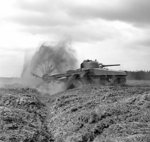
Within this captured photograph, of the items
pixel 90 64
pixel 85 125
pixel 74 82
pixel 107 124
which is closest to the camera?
pixel 107 124

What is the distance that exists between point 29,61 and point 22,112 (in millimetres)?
29800

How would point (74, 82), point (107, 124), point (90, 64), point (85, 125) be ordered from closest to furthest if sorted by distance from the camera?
1. point (107, 124)
2. point (85, 125)
3. point (74, 82)
4. point (90, 64)

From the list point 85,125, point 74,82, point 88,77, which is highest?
point 88,77

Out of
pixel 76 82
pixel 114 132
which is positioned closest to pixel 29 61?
pixel 76 82

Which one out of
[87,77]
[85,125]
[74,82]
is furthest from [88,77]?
[85,125]

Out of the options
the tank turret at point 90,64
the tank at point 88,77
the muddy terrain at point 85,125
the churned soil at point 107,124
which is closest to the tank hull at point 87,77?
the tank at point 88,77

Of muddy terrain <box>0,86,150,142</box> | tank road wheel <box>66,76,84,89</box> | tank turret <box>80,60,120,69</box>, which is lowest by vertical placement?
muddy terrain <box>0,86,150,142</box>

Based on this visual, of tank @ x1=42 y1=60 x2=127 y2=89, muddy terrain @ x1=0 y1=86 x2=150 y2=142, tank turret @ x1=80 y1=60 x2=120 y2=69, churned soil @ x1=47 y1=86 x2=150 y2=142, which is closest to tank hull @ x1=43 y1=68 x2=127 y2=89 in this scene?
tank @ x1=42 y1=60 x2=127 y2=89

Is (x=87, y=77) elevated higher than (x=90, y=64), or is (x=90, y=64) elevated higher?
(x=90, y=64)

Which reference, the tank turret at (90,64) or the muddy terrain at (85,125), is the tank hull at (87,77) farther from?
the muddy terrain at (85,125)

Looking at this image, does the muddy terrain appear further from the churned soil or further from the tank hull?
the tank hull

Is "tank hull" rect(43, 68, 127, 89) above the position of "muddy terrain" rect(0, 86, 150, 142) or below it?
above

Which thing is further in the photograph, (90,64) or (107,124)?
(90,64)

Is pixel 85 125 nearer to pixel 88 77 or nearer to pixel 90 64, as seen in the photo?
pixel 88 77
